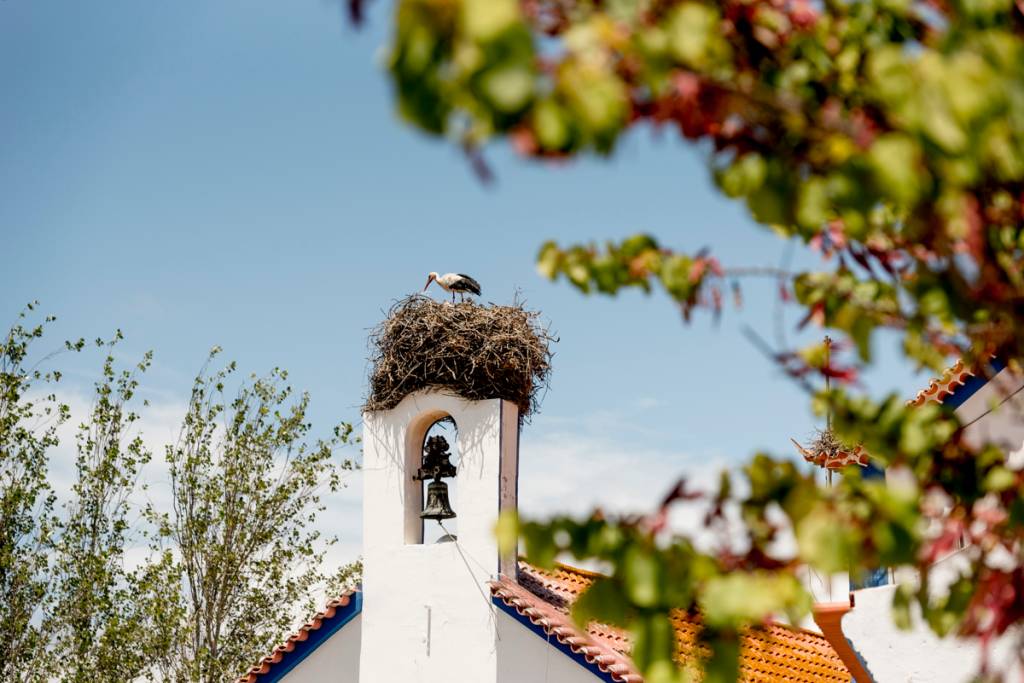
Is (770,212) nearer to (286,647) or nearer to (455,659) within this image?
(455,659)

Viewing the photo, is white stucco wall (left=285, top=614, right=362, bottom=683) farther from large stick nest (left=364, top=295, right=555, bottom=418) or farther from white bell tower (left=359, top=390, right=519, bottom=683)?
large stick nest (left=364, top=295, right=555, bottom=418)

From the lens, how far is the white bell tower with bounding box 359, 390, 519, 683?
441 inches

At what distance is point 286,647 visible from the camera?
40.6ft

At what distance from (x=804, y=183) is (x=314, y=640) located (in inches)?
421

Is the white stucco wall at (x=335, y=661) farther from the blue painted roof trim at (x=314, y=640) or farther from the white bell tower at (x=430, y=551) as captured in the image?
the white bell tower at (x=430, y=551)

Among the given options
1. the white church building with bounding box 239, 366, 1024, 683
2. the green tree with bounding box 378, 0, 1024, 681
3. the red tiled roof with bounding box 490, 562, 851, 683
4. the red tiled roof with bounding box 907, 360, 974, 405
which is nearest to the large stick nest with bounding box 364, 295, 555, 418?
the white church building with bounding box 239, 366, 1024, 683

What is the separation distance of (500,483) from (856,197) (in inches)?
361

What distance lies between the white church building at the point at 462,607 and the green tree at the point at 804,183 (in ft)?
20.1

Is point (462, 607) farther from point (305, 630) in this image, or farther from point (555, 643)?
point (305, 630)

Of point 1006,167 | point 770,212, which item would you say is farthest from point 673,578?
point 1006,167

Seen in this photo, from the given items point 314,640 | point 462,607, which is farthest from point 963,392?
point 314,640

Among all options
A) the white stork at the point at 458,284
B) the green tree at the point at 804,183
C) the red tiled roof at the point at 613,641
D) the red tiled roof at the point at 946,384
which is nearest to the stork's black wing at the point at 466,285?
the white stork at the point at 458,284

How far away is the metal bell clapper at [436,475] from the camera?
11781mm

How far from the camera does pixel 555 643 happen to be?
35.0 ft
